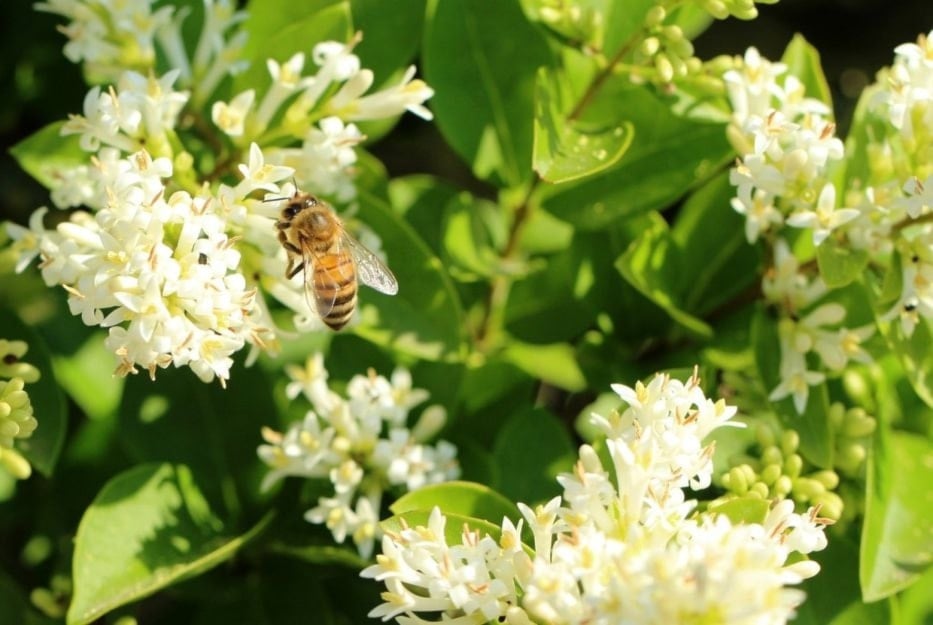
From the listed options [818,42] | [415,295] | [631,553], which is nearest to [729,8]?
[415,295]

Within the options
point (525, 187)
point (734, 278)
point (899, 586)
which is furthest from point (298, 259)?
point (899, 586)

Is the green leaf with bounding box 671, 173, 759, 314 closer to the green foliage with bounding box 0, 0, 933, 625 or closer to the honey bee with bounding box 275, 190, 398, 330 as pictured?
the green foliage with bounding box 0, 0, 933, 625

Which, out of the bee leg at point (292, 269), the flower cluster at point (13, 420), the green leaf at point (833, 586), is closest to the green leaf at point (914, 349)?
the green leaf at point (833, 586)

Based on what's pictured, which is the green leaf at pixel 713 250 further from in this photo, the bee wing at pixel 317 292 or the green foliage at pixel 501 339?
the bee wing at pixel 317 292

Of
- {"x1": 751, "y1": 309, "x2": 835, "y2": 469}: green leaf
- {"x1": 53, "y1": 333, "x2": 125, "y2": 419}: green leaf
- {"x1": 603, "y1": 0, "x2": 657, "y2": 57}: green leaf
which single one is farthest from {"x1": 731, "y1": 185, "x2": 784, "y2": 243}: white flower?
{"x1": 53, "y1": 333, "x2": 125, "y2": 419}: green leaf

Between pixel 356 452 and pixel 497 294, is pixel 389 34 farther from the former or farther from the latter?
pixel 356 452

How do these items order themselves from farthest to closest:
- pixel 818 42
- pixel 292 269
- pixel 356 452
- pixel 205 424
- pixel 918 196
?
pixel 818 42, pixel 205 424, pixel 356 452, pixel 292 269, pixel 918 196

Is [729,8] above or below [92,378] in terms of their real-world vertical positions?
above
